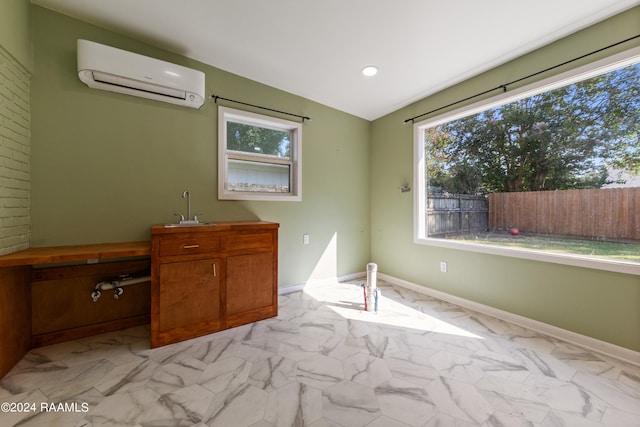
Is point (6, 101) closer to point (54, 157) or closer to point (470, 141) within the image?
point (54, 157)

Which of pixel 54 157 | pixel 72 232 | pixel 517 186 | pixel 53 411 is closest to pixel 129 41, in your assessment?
pixel 54 157

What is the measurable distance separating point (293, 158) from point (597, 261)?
3105 mm

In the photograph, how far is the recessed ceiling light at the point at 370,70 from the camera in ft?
8.99

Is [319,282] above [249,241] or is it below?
below

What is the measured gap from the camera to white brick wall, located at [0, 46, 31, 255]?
175 centimetres

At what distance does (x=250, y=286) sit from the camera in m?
2.49

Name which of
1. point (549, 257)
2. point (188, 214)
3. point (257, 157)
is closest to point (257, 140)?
point (257, 157)

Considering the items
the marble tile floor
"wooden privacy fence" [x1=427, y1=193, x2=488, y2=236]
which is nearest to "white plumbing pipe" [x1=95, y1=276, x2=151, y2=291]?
the marble tile floor

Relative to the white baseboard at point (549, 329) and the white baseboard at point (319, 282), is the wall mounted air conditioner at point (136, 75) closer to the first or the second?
the white baseboard at point (319, 282)

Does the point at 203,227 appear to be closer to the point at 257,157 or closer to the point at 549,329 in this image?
the point at 257,157

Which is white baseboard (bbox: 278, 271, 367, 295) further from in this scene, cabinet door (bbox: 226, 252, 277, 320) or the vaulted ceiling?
the vaulted ceiling

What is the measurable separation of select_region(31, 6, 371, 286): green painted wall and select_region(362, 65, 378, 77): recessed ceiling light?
92cm

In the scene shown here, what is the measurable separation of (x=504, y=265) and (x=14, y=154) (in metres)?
4.22

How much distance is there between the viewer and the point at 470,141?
299 cm
